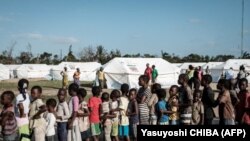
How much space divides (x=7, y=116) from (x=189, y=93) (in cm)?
352

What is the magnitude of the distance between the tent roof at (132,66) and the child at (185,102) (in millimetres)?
16785

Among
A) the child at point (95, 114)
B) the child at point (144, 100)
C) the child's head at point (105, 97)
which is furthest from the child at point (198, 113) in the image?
the child at point (95, 114)

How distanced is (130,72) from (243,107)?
57.3 feet

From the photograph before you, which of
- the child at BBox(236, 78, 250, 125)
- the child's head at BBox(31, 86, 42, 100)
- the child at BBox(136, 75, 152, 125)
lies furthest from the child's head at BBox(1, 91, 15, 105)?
the child at BBox(236, 78, 250, 125)

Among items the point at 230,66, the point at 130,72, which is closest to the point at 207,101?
the point at 130,72

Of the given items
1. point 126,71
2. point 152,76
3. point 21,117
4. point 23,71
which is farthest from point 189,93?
point 23,71

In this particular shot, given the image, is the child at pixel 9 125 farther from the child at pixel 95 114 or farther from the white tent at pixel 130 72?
the white tent at pixel 130 72

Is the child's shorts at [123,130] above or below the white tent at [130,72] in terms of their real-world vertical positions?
below

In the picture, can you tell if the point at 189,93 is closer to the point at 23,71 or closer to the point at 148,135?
the point at 148,135

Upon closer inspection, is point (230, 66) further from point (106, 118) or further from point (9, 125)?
point (9, 125)

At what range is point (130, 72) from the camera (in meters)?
24.6

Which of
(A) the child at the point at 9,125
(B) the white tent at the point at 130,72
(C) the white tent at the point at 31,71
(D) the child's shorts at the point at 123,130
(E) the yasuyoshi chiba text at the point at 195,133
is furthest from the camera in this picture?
(C) the white tent at the point at 31,71

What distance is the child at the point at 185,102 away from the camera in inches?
286

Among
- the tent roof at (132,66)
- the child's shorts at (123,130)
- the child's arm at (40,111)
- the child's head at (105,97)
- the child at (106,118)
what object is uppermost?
the tent roof at (132,66)
